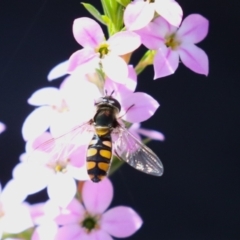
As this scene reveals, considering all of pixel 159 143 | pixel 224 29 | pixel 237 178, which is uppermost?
pixel 224 29

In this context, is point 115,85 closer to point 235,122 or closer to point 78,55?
point 78,55

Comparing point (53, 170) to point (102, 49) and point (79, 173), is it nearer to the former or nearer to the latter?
Answer: point (79, 173)

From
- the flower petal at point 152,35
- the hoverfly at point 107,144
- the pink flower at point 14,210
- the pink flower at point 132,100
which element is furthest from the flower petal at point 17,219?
the flower petal at point 152,35

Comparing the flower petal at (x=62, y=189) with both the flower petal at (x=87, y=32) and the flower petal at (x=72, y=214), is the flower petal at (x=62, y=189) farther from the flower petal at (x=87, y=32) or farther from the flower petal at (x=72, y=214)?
the flower petal at (x=87, y=32)

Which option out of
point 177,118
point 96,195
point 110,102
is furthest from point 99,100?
point 177,118

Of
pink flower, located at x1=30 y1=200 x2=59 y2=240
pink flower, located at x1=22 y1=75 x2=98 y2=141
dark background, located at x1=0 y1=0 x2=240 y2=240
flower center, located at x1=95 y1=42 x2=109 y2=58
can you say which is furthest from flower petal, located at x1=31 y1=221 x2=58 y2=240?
dark background, located at x1=0 y1=0 x2=240 y2=240

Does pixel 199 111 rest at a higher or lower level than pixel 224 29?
lower

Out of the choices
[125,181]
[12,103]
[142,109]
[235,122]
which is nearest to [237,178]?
[235,122]

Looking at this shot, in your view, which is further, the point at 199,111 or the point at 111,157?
the point at 199,111
